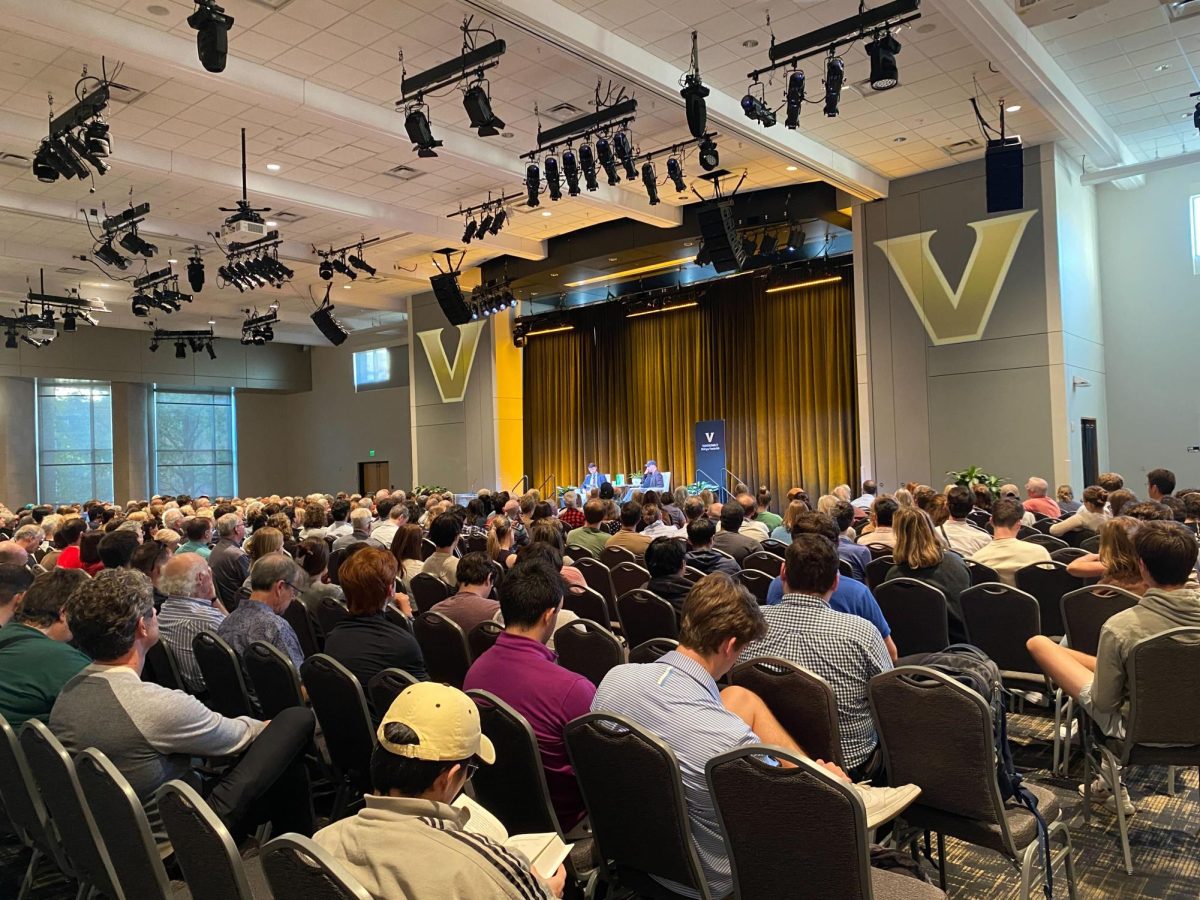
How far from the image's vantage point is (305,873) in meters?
1.51

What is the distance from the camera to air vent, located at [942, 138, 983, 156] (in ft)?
40.2

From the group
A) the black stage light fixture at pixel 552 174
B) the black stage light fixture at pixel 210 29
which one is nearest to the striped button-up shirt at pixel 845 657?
the black stage light fixture at pixel 210 29

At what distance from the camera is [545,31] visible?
782cm

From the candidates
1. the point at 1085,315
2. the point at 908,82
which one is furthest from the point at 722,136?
the point at 1085,315

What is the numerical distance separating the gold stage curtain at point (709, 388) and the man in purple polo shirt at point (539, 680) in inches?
548

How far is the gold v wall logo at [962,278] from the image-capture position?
1277cm

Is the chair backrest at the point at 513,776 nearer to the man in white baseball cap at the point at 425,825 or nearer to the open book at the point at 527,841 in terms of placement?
the open book at the point at 527,841

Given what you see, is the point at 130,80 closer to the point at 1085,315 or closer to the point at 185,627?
the point at 185,627

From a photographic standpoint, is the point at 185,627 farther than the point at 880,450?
No

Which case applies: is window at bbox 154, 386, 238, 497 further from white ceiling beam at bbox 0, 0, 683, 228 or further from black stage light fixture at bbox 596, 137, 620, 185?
black stage light fixture at bbox 596, 137, 620, 185

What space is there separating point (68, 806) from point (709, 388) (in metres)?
16.7

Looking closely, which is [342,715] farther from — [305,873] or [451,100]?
[451,100]

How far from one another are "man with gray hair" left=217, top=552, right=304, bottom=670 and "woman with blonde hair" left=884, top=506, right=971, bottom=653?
120 inches

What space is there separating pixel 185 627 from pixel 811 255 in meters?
14.4
